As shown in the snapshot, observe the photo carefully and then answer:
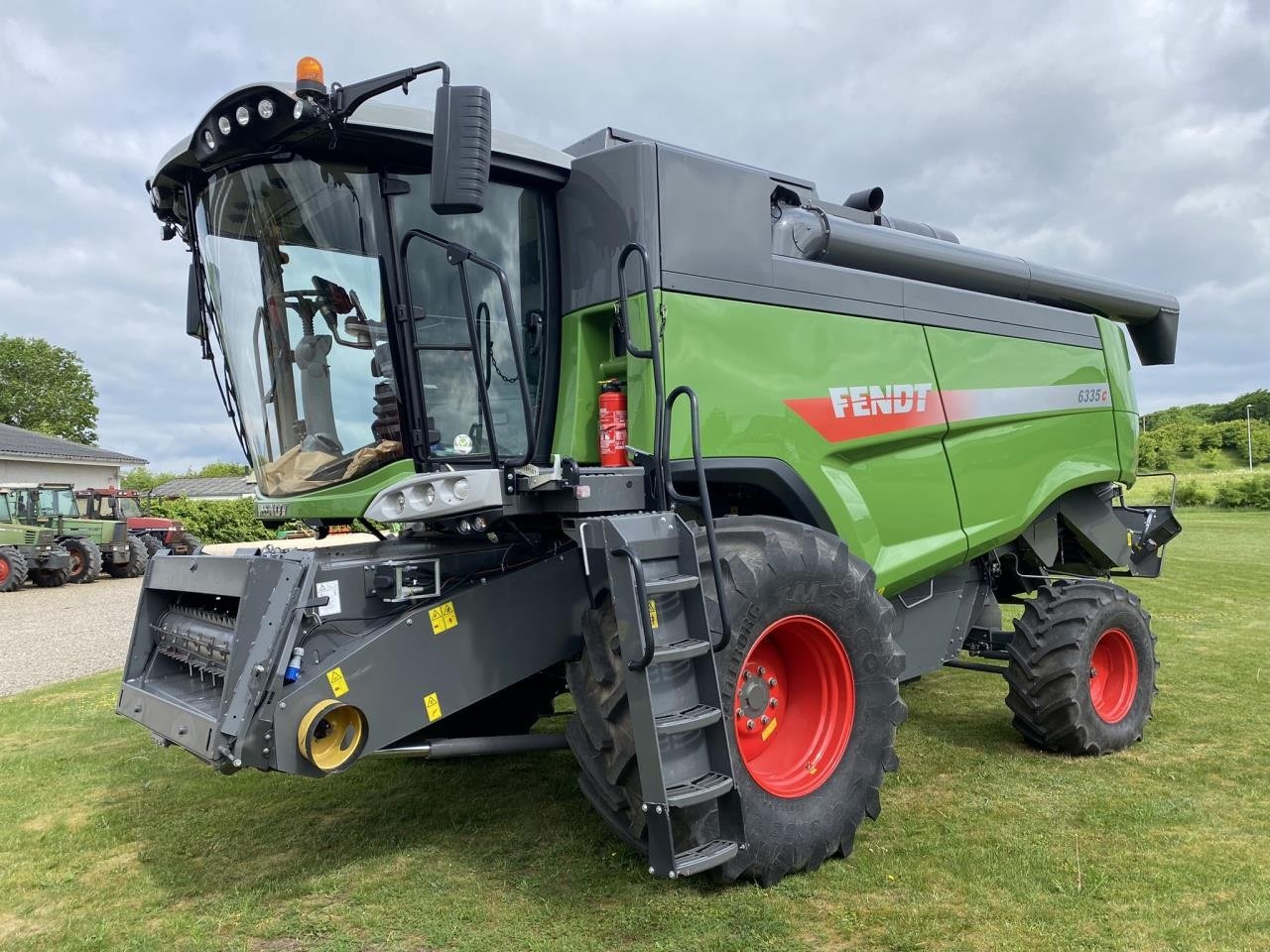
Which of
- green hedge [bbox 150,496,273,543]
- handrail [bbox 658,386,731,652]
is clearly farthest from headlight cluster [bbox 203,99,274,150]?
green hedge [bbox 150,496,273,543]

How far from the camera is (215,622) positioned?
3.97m

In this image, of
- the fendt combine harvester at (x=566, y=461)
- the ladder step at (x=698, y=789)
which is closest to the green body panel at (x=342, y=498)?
the fendt combine harvester at (x=566, y=461)

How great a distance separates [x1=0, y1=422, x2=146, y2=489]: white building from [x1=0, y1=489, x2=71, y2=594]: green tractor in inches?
446

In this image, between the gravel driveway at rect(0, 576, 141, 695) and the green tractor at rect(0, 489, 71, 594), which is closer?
the gravel driveway at rect(0, 576, 141, 695)

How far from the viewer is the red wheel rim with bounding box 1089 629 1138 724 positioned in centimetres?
574

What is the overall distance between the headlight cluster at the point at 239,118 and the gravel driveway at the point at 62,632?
702 cm

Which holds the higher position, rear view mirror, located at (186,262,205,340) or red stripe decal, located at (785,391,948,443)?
rear view mirror, located at (186,262,205,340)

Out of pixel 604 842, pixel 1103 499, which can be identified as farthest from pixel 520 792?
pixel 1103 499

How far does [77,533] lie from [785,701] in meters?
20.7

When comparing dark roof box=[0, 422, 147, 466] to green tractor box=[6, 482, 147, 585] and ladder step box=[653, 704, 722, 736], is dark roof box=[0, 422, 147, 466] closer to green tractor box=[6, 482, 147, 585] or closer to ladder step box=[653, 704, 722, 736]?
green tractor box=[6, 482, 147, 585]

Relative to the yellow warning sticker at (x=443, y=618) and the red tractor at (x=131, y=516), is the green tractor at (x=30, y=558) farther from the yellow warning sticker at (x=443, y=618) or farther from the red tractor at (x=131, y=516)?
the yellow warning sticker at (x=443, y=618)

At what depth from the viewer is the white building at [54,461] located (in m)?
30.4

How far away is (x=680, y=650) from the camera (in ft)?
10.8

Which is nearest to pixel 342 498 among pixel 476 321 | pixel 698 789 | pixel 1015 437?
pixel 476 321
